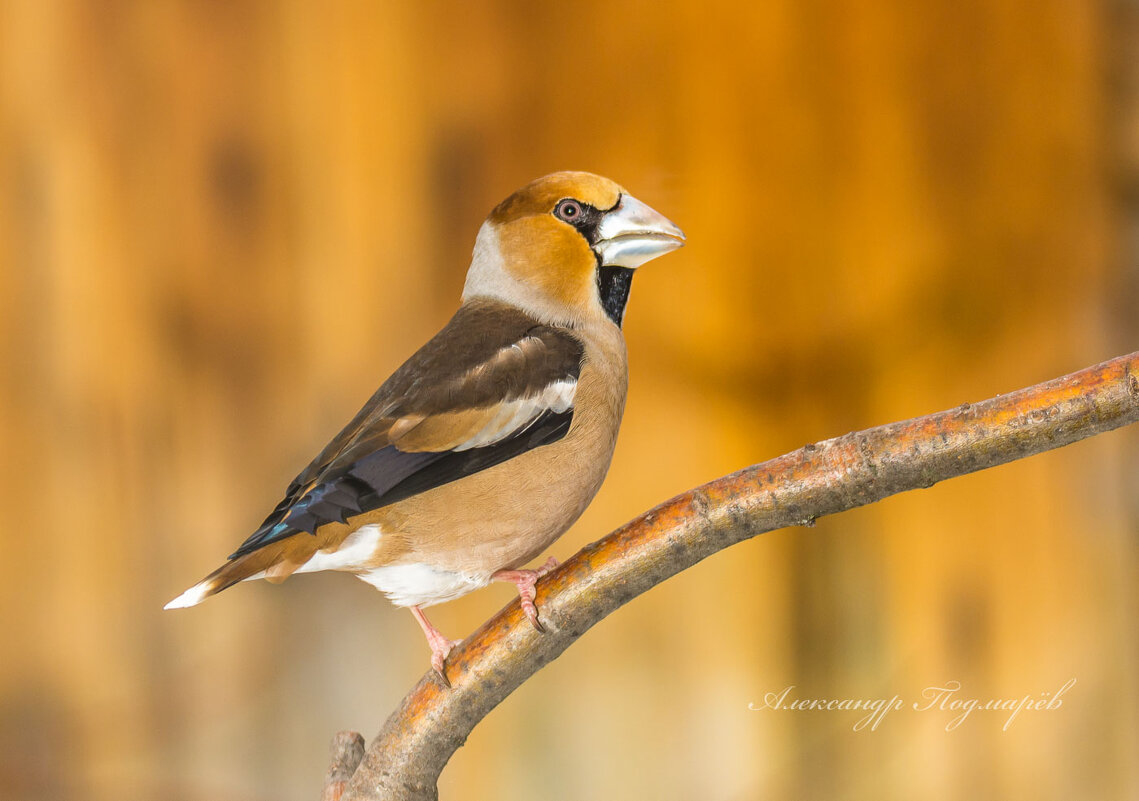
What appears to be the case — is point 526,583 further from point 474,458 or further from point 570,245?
point 570,245

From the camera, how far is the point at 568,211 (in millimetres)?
731

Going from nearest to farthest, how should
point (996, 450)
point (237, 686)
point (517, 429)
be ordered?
point (996, 450), point (517, 429), point (237, 686)

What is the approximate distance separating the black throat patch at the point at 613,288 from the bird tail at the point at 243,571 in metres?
0.29

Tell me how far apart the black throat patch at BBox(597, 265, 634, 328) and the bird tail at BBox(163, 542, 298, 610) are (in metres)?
0.29

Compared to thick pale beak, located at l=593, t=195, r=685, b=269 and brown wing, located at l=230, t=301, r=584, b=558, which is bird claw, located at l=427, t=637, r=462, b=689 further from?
thick pale beak, located at l=593, t=195, r=685, b=269

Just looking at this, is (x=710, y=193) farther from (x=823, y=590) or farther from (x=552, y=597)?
(x=552, y=597)

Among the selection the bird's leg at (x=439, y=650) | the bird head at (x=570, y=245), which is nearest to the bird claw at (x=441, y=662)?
the bird's leg at (x=439, y=650)

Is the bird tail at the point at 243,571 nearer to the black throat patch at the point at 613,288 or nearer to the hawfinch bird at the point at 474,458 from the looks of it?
the hawfinch bird at the point at 474,458

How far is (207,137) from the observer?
1.16 meters

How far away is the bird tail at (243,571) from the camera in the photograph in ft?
1.89

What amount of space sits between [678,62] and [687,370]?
34 cm

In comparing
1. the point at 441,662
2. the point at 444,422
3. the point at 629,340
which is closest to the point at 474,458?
the point at 444,422

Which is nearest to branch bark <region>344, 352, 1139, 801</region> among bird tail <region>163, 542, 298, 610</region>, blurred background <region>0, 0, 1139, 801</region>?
bird tail <region>163, 542, 298, 610</region>

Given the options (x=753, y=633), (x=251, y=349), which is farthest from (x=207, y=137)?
(x=753, y=633)
